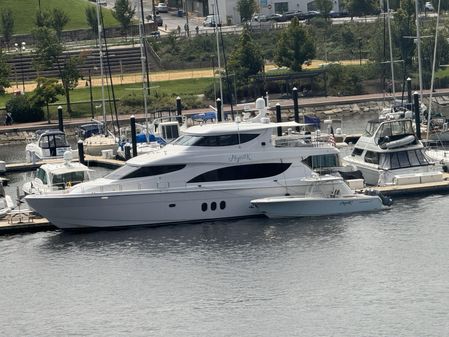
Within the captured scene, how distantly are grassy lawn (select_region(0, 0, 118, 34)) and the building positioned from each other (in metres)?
9.44

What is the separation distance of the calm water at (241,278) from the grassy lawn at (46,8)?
7207 cm

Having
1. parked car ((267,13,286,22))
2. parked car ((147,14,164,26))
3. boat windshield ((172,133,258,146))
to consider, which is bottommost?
boat windshield ((172,133,258,146))

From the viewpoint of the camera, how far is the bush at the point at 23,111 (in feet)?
353

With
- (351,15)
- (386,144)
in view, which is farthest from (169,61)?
(386,144)

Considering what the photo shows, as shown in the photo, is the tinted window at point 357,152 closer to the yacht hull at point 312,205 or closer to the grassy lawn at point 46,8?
the yacht hull at point 312,205

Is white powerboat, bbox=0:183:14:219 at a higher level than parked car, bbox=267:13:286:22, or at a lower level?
lower

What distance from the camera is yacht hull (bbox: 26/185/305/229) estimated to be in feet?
206

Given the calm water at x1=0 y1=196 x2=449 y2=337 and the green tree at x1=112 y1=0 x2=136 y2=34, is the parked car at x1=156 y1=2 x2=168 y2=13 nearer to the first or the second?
the green tree at x1=112 y1=0 x2=136 y2=34

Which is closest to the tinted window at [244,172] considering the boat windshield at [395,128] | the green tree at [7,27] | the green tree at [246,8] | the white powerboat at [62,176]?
the white powerboat at [62,176]

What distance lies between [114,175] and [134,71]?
53.8 m

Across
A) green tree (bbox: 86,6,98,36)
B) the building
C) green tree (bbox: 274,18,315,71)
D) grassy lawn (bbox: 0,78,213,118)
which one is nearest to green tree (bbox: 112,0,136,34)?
green tree (bbox: 86,6,98,36)

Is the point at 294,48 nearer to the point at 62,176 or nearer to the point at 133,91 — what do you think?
the point at 133,91

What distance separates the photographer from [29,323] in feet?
169

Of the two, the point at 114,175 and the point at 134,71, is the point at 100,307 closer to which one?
the point at 114,175
